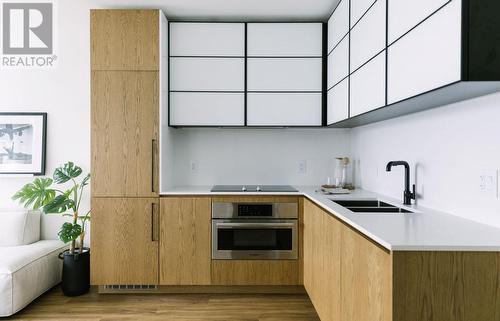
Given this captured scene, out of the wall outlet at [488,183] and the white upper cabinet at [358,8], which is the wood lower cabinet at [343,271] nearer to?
the wall outlet at [488,183]

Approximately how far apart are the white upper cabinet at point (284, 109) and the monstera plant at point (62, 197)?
165 cm

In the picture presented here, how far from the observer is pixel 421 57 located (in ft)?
5.22

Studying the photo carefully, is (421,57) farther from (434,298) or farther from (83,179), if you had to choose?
(83,179)

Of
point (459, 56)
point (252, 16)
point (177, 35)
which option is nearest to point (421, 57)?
point (459, 56)

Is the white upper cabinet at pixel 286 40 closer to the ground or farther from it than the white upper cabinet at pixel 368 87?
farther from it

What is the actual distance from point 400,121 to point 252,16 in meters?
1.60

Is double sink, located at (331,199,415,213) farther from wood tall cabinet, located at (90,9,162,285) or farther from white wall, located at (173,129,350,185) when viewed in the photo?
wood tall cabinet, located at (90,9,162,285)

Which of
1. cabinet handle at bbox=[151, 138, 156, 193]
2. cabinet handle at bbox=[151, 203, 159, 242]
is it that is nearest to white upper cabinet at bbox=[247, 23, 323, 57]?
cabinet handle at bbox=[151, 138, 156, 193]

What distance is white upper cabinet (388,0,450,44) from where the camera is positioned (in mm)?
1518

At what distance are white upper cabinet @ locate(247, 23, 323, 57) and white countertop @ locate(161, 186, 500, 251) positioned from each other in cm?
171

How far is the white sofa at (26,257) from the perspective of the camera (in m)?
2.67

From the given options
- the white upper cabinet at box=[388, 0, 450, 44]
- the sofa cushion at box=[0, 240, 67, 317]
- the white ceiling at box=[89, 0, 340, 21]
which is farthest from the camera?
the white ceiling at box=[89, 0, 340, 21]

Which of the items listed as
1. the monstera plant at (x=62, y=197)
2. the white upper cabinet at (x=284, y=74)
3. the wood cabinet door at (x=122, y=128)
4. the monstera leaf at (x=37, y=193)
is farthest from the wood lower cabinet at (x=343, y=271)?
the monstera leaf at (x=37, y=193)

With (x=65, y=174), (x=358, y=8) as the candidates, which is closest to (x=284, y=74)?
(x=358, y=8)
